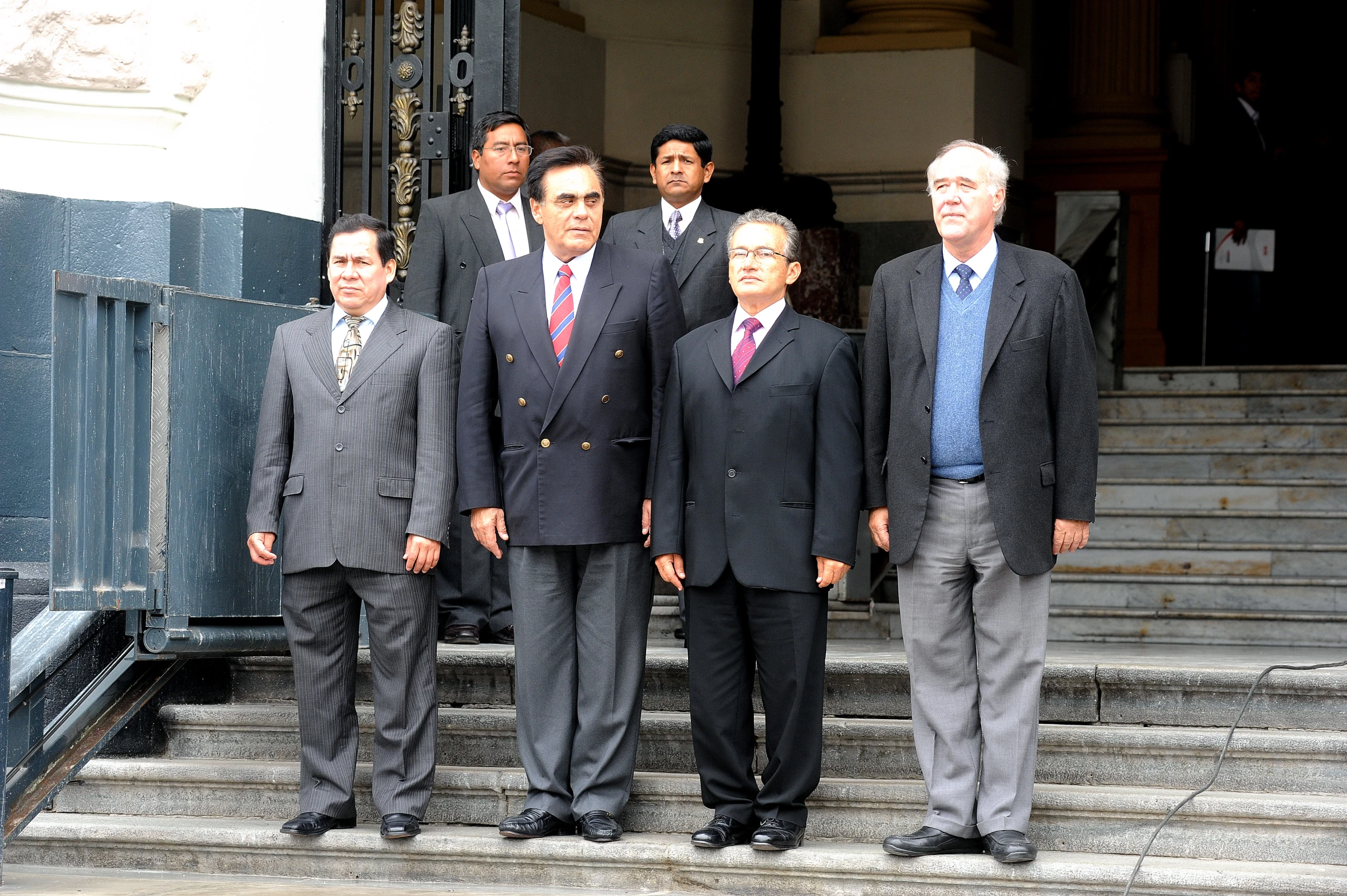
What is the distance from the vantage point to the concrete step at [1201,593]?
813 centimetres

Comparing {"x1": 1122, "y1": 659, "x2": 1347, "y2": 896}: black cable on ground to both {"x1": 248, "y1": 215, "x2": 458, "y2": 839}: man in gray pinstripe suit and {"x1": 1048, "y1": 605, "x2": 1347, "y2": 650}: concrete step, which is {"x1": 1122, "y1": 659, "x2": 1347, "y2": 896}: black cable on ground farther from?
{"x1": 248, "y1": 215, "x2": 458, "y2": 839}: man in gray pinstripe suit

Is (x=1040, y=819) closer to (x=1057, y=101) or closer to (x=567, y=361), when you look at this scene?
(x=567, y=361)

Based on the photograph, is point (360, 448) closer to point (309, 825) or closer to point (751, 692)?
point (309, 825)

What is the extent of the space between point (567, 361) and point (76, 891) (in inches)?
83.4

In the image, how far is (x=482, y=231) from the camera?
6602 millimetres

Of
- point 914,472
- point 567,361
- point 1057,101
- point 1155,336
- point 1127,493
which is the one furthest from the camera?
point 1057,101

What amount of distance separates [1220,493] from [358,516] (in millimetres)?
5072

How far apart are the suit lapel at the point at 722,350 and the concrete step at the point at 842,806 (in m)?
1.27

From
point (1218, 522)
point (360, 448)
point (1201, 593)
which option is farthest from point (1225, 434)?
point (360, 448)

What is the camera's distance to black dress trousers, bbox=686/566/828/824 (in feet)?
17.2

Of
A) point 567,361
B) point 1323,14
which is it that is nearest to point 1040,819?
point 567,361

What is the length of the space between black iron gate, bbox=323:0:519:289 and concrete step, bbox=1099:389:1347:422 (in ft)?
15.2

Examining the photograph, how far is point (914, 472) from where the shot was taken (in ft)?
16.9

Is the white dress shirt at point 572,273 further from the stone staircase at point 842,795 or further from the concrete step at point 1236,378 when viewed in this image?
the concrete step at point 1236,378
